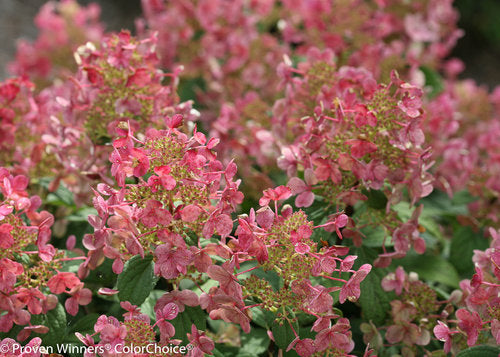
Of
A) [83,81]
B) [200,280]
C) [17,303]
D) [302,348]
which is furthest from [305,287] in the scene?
[83,81]

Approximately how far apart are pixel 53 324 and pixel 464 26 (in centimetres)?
451

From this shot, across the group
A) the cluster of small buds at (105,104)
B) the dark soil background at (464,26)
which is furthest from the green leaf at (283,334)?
the dark soil background at (464,26)

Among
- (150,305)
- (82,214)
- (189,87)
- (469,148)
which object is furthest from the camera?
(189,87)

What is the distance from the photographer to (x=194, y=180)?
78 centimetres

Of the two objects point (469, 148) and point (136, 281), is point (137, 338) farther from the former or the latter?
point (469, 148)

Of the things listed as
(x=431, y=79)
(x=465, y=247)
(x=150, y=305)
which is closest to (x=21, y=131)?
(x=150, y=305)

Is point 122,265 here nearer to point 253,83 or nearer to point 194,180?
point 194,180

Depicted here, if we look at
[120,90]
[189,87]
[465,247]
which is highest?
[120,90]

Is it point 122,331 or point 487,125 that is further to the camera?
point 487,125

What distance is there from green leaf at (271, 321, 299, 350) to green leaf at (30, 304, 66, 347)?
420 mm

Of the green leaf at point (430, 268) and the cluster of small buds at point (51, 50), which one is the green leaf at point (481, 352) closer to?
the green leaf at point (430, 268)

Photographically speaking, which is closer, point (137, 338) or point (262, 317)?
point (137, 338)

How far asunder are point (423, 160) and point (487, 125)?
1.12 meters

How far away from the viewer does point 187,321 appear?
0.88 m
